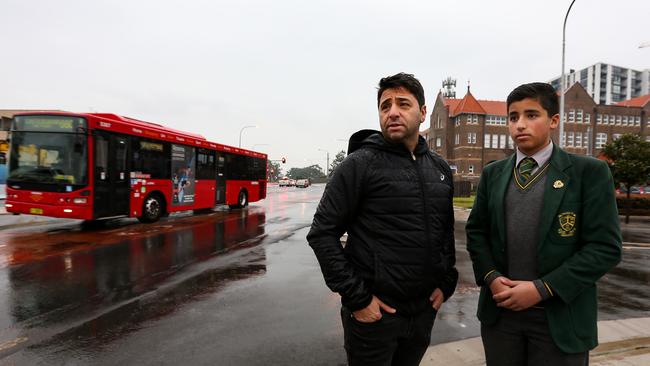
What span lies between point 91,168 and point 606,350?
11.6 meters

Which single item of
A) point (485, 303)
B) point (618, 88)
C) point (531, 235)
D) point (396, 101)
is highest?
point (618, 88)

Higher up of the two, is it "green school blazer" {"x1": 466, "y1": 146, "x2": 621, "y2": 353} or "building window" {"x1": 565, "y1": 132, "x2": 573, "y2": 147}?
"building window" {"x1": 565, "y1": 132, "x2": 573, "y2": 147}

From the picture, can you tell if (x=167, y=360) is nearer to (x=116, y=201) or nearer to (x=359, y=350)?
(x=359, y=350)

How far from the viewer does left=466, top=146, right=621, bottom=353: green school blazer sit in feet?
6.35

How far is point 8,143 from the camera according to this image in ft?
35.7

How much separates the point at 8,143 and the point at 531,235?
13598mm

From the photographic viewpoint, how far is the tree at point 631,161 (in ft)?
56.6

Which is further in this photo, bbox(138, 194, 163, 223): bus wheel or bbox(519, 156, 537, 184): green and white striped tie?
bbox(138, 194, 163, 223): bus wheel

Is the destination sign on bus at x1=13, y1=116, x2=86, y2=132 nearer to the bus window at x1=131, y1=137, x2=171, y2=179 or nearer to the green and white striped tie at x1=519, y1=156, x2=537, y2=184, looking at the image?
the bus window at x1=131, y1=137, x2=171, y2=179

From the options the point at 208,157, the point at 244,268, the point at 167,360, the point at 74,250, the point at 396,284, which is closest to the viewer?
the point at 396,284

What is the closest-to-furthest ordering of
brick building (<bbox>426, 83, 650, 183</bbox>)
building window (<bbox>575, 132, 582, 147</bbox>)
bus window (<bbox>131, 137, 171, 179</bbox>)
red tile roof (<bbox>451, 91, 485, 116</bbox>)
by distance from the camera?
1. bus window (<bbox>131, 137, 171, 179</bbox>)
2. brick building (<bbox>426, 83, 650, 183</bbox>)
3. building window (<bbox>575, 132, 582, 147</bbox>)
4. red tile roof (<bbox>451, 91, 485, 116</bbox>)

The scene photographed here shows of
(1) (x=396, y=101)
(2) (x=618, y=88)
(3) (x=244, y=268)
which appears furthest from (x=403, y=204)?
(2) (x=618, y=88)

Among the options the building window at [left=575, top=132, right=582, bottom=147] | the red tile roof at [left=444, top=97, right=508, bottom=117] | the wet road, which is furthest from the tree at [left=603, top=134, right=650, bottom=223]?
the building window at [left=575, top=132, right=582, bottom=147]

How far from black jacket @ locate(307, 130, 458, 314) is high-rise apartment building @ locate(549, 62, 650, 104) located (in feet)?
442
